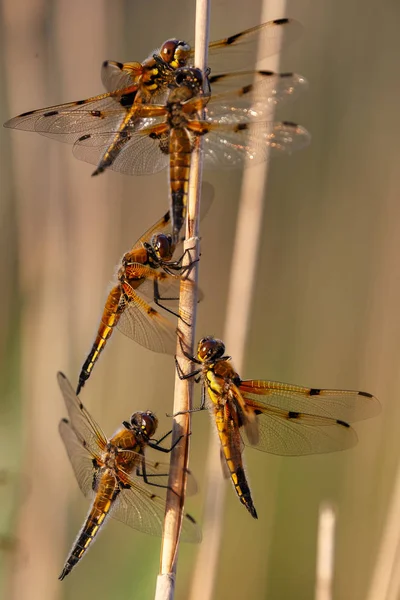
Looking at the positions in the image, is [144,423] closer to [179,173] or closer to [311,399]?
[311,399]

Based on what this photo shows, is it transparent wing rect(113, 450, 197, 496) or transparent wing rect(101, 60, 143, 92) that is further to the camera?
transparent wing rect(101, 60, 143, 92)

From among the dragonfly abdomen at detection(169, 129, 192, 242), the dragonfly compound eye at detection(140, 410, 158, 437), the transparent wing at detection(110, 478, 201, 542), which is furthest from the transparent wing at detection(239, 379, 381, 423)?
the dragonfly abdomen at detection(169, 129, 192, 242)

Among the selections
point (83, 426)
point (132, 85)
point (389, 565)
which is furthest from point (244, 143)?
point (389, 565)

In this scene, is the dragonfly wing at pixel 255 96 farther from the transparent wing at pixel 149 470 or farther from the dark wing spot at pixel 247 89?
the transparent wing at pixel 149 470

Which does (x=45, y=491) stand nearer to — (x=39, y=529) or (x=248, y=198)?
(x=39, y=529)

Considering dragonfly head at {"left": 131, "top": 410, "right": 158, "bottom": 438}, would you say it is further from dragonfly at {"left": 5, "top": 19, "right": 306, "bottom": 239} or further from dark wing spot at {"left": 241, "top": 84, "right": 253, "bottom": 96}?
dark wing spot at {"left": 241, "top": 84, "right": 253, "bottom": 96}

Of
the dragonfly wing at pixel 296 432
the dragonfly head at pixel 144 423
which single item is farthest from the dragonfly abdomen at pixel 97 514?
the dragonfly wing at pixel 296 432
